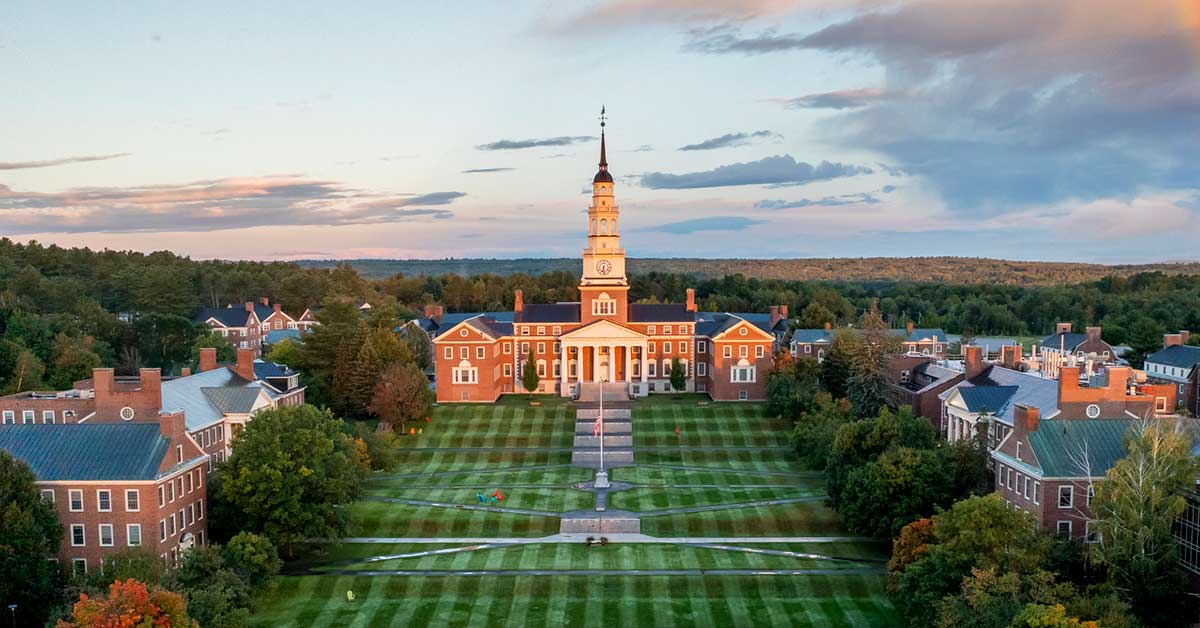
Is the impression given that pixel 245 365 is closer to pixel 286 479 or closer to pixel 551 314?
pixel 286 479

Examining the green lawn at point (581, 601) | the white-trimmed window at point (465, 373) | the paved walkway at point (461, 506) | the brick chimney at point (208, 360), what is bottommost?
the green lawn at point (581, 601)

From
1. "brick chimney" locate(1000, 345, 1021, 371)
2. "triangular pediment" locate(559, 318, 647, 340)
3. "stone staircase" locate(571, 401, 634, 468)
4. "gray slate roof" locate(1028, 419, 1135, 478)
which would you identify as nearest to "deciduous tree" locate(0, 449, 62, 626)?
"stone staircase" locate(571, 401, 634, 468)

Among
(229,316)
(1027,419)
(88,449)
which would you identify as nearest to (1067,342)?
(1027,419)

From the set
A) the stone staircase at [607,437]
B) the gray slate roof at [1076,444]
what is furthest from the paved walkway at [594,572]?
the stone staircase at [607,437]

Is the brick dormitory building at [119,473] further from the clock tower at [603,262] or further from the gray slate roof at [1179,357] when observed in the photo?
the gray slate roof at [1179,357]

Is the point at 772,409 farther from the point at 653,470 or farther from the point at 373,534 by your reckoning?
the point at 373,534

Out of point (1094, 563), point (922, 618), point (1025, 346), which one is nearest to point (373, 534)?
point (922, 618)
